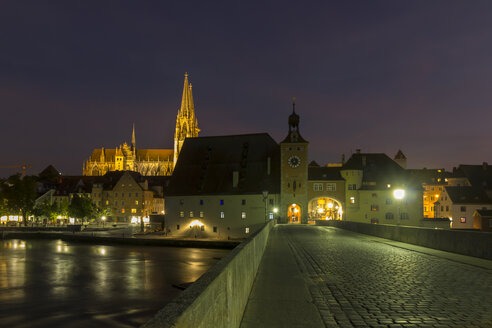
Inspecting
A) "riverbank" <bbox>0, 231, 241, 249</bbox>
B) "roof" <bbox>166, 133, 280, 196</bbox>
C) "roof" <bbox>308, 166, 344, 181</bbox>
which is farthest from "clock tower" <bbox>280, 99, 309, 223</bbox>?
"riverbank" <bbox>0, 231, 241, 249</bbox>

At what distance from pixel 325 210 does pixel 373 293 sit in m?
104

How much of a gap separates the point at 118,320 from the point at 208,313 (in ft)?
71.0

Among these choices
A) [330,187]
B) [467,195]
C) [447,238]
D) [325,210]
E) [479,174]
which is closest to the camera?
[447,238]

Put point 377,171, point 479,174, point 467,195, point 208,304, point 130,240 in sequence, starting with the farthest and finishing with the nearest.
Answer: point 479,174 < point 467,195 < point 377,171 < point 130,240 < point 208,304

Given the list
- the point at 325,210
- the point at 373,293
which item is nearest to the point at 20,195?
the point at 325,210

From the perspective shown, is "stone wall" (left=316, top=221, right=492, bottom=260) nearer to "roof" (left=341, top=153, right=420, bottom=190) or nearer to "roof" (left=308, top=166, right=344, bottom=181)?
"roof" (left=308, top=166, right=344, bottom=181)

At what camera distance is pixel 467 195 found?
103 metres

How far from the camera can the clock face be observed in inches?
3127

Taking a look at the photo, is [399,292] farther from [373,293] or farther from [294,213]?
[294,213]

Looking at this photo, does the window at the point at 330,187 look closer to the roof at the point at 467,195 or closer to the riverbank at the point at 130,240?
the riverbank at the point at 130,240

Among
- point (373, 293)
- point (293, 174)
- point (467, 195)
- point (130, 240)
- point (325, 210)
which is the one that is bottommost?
point (130, 240)

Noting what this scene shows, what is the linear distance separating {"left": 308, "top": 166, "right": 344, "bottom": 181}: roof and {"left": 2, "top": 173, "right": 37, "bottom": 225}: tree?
6688 cm

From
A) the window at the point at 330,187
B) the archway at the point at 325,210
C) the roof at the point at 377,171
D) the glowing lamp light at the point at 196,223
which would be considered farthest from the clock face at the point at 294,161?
the glowing lamp light at the point at 196,223

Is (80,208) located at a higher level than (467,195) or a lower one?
lower
